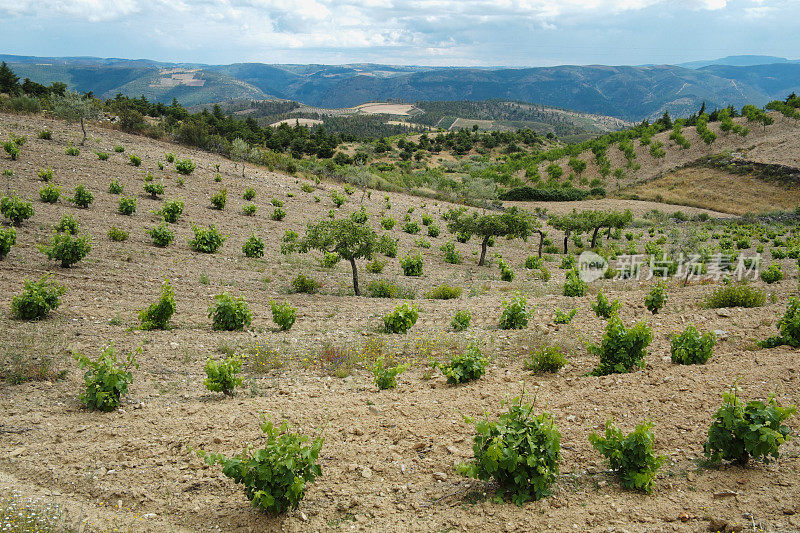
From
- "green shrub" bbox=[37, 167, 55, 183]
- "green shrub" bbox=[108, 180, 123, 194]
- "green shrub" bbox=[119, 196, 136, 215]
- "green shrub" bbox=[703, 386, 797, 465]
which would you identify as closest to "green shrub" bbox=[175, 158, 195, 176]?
"green shrub" bbox=[108, 180, 123, 194]

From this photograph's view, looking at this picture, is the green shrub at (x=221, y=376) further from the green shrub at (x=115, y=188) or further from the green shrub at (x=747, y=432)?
the green shrub at (x=115, y=188)

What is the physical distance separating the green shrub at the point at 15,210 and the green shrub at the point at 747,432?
19394 mm

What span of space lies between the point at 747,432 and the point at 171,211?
2047cm

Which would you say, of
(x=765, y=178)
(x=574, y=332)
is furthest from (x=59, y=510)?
(x=765, y=178)

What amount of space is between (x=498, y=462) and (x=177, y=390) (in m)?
5.55

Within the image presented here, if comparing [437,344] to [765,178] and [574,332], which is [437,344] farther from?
[765,178]

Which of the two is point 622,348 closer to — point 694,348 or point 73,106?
point 694,348

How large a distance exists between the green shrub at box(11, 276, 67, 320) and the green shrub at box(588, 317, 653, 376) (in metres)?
11.2

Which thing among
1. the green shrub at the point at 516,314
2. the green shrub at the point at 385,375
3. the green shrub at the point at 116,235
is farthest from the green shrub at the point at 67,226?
the green shrub at the point at 516,314

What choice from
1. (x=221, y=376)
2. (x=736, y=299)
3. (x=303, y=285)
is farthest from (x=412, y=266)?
(x=221, y=376)

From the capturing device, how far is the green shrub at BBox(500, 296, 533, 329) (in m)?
10.6

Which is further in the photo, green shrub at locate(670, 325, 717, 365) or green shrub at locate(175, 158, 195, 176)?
green shrub at locate(175, 158, 195, 176)

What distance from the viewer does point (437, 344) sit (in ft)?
31.8

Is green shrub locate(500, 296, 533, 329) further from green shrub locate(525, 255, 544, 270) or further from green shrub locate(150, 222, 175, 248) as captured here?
green shrub locate(150, 222, 175, 248)
